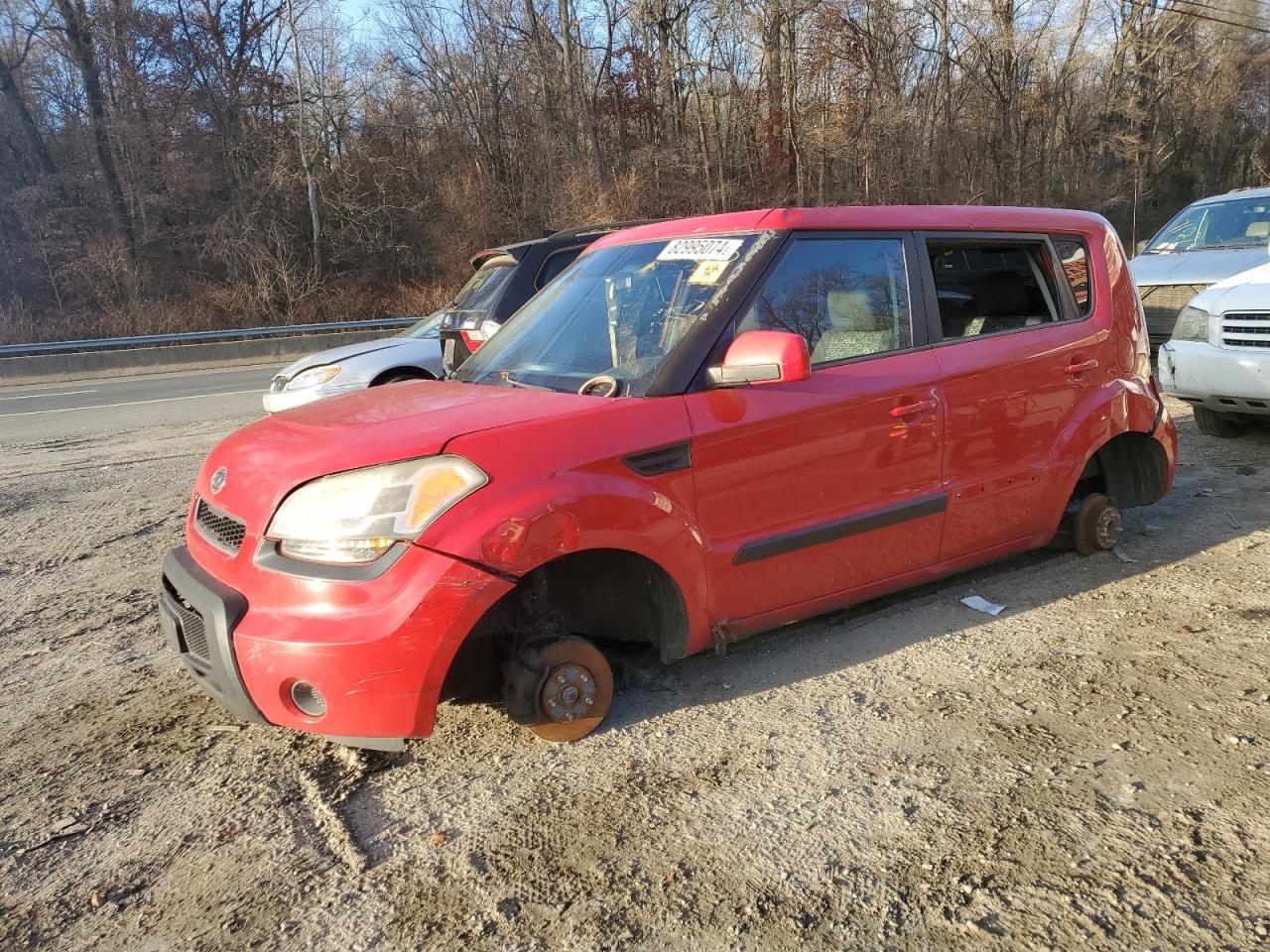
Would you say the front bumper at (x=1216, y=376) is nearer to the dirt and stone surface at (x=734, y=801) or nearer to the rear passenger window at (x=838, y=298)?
the dirt and stone surface at (x=734, y=801)

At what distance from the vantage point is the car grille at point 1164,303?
8.63 meters

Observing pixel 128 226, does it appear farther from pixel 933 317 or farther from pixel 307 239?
pixel 933 317

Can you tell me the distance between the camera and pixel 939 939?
2127mm

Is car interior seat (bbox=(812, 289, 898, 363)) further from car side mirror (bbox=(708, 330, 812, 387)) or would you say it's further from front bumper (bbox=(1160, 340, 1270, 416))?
front bumper (bbox=(1160, 340, 1270, 416))

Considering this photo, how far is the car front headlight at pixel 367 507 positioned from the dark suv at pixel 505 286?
4.68 metres

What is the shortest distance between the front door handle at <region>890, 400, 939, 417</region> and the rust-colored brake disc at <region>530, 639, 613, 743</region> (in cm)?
152

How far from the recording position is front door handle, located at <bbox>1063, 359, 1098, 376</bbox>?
4.11 meters

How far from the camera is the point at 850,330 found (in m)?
3.59

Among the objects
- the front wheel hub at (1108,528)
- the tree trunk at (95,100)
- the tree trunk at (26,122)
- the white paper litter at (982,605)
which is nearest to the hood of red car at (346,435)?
the white paper litter at (982,605)

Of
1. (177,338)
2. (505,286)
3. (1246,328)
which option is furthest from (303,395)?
(177,338)

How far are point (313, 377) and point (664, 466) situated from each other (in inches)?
230

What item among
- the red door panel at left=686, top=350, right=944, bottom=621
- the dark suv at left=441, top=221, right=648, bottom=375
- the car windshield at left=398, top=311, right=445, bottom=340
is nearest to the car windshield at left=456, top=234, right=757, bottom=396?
the red door panel at left=686, top=350, right=944, bottom=621

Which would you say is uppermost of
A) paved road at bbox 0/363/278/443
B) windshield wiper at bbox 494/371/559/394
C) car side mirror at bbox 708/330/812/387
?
car side mirror at bbox 708/330/812/387

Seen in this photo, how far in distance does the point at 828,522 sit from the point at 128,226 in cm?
2868
